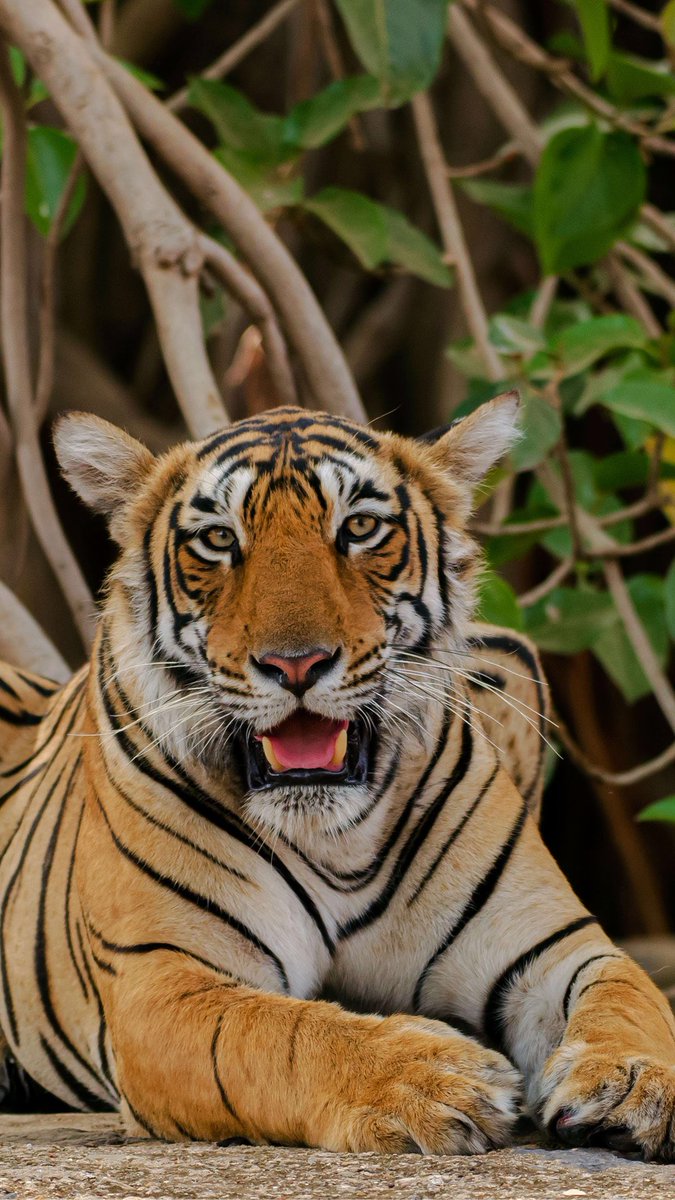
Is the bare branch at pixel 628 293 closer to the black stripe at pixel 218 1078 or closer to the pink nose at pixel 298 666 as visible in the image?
the pink nose at pixel 298 666

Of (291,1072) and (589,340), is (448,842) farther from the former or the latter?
(589,340)

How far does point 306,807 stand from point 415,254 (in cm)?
274

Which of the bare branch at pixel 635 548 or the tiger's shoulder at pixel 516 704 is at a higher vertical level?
the bare branch at pixel 635 548

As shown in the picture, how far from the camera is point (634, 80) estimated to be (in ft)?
13.5

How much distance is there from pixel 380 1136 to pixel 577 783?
5100mm

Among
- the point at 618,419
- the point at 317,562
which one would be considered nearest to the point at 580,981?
the point at 317,562

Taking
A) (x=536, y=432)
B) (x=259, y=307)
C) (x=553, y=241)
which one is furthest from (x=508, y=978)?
(x=553, y=241)

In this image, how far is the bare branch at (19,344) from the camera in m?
4.03

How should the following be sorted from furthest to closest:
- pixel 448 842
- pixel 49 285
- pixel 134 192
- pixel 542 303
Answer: pixel 542 303 < pixel 49 285 < pixel 134 192 < pixel 448 842

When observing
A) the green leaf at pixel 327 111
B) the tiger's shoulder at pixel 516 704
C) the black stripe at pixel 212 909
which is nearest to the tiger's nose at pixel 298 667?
the black stripe at pixel 212 909

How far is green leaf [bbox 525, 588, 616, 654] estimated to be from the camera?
13.6 feet

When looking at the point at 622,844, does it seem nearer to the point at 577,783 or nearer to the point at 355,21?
the point at 577,783

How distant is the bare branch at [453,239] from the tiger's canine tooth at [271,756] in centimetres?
229

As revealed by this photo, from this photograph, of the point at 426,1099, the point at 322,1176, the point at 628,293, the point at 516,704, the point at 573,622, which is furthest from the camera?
the point at 628,293
